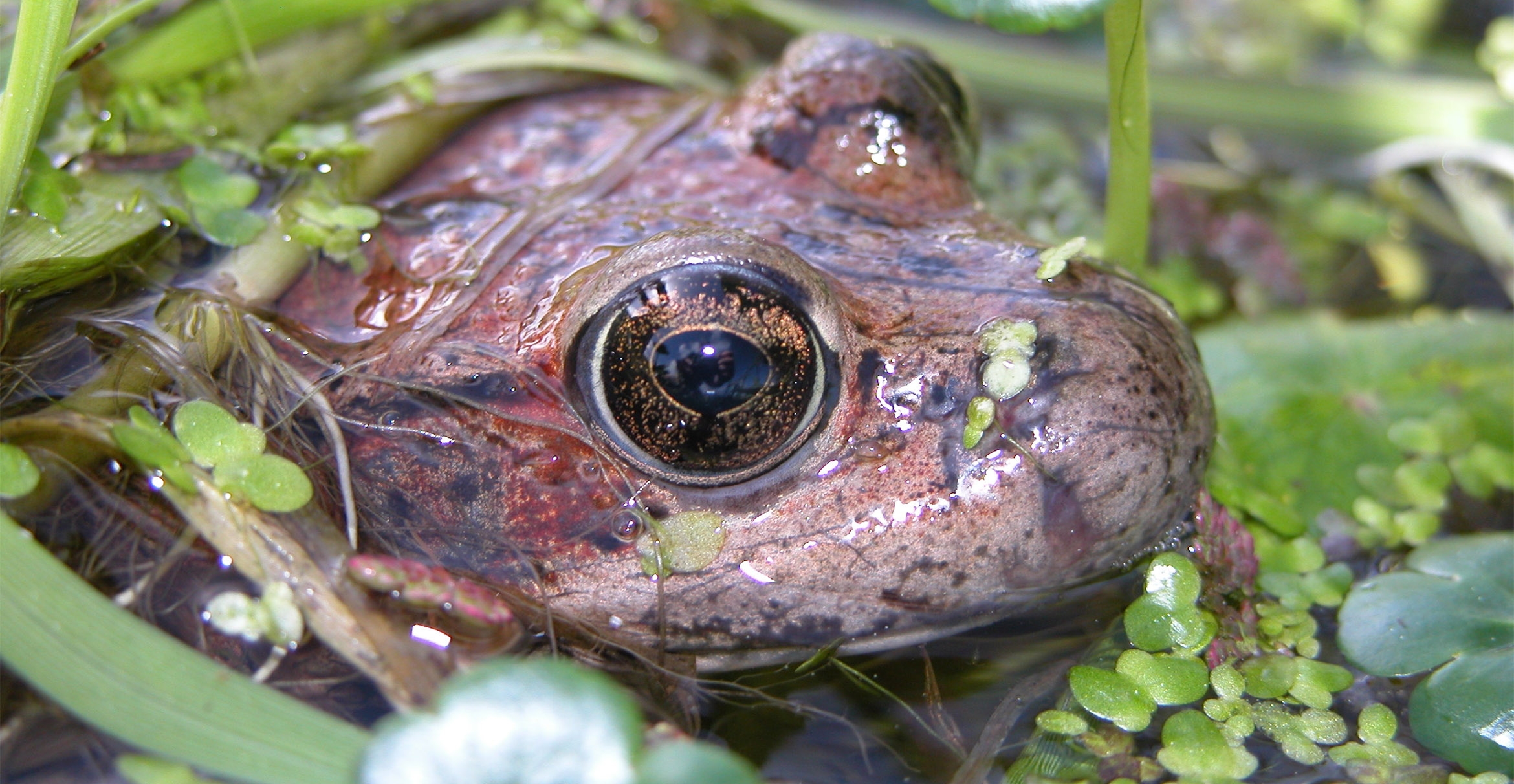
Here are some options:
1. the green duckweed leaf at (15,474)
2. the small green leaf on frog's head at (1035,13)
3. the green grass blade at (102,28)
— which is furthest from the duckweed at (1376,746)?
the green grass blade at (102,28)

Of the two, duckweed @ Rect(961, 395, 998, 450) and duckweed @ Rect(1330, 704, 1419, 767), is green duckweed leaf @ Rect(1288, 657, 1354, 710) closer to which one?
duckweed @ Rect(1330, 704, 1419, 767)

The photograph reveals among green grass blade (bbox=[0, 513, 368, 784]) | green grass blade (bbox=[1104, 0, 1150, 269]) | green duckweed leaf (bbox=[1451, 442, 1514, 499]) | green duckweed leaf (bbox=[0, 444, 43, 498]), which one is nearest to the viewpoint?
green grass blade (bbox=[0, 513, 368, 784])

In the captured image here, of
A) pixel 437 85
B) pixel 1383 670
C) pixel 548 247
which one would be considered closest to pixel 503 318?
pixel 548 247

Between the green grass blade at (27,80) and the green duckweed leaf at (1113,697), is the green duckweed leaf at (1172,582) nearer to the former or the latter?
the green duckweed leaf at (1113,697)

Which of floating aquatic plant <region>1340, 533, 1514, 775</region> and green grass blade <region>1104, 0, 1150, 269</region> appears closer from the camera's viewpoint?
floating aquatic plant <region>1340, 533, 1514, 775</region>

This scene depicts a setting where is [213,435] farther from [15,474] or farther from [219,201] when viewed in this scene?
[219,201]

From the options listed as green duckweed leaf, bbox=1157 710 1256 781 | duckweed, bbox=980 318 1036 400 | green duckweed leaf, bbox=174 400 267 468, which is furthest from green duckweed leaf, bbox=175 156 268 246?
green duckweed leaf, bbox=1157 710 1256 781

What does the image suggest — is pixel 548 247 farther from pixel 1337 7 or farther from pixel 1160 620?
pixel 1337 7
